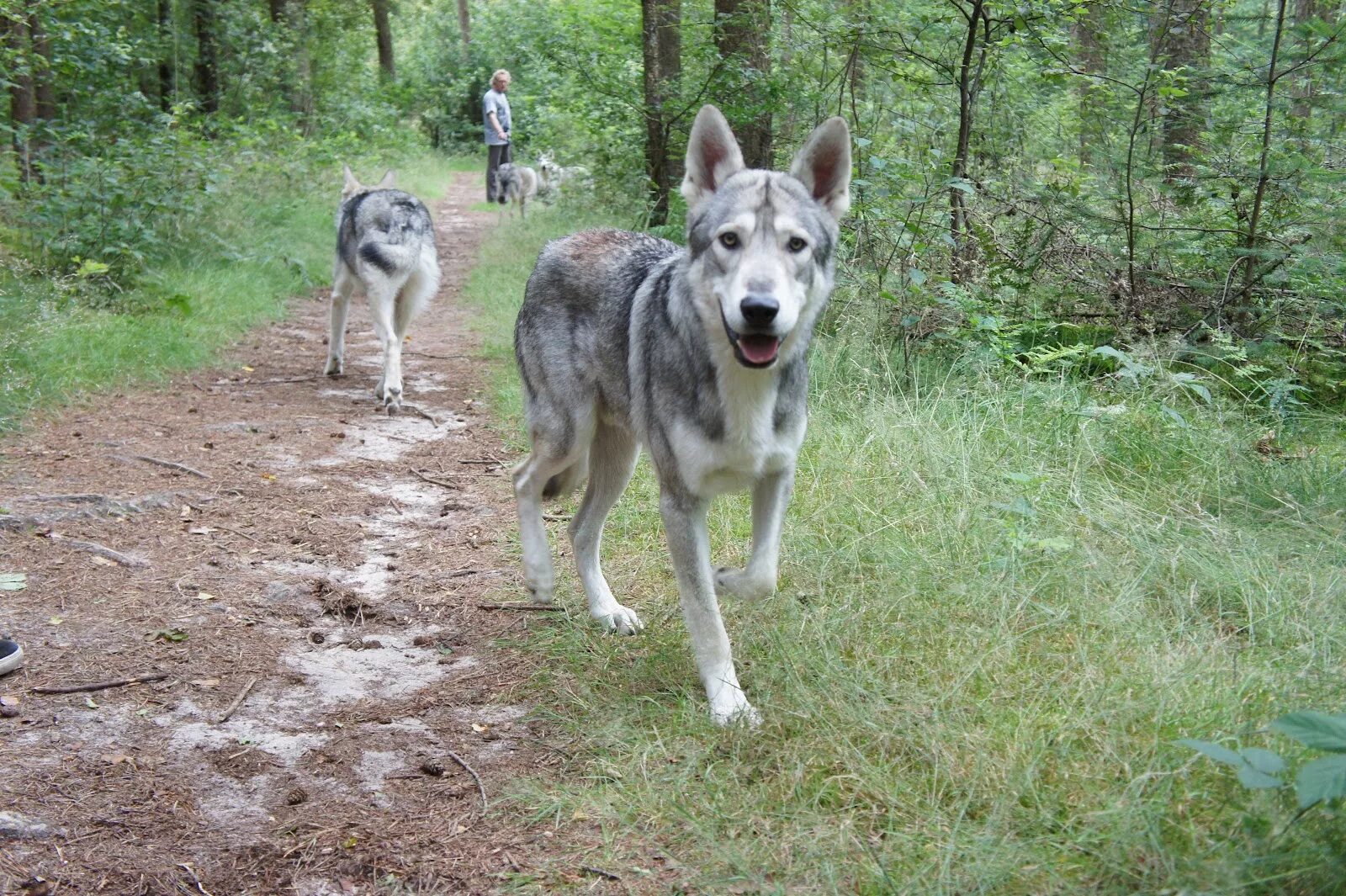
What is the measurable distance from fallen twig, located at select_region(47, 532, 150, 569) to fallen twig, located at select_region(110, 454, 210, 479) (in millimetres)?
1118

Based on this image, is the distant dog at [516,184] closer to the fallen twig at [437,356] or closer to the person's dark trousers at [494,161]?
the person's dark trousers at [494,161]

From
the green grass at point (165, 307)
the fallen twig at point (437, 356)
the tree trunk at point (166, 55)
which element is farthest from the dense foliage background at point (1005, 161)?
the tree trunk at point (166, 55)

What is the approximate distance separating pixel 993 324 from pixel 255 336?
6928 millimetres

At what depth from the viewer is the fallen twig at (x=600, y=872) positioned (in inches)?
105

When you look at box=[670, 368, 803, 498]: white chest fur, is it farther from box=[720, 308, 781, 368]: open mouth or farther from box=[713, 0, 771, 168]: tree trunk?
box=[713, 0, 771, 168]: tree trunk

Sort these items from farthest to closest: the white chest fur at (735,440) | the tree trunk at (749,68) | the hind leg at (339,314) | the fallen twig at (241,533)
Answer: the tree trunk at (749,68)
the hind leg at (339,314)
the fallen twig at (241,533)
the white chest fur at (735,440)

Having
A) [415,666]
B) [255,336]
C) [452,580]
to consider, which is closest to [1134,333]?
[452,580]

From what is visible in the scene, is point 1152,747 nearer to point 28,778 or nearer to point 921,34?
point 28,778

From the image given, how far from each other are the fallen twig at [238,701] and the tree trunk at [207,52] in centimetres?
1546

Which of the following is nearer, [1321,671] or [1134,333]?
[1321,671]

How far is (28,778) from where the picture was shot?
304cm

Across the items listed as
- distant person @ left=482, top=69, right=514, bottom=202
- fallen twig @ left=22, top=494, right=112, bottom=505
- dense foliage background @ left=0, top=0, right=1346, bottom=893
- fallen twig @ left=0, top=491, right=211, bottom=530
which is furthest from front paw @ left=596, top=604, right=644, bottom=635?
distant person @ left=482, top=69, right=514, bottom=202

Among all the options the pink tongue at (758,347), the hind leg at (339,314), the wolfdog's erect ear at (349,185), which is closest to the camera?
the pink tongue at (758,347)

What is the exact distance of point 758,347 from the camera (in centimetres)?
324
